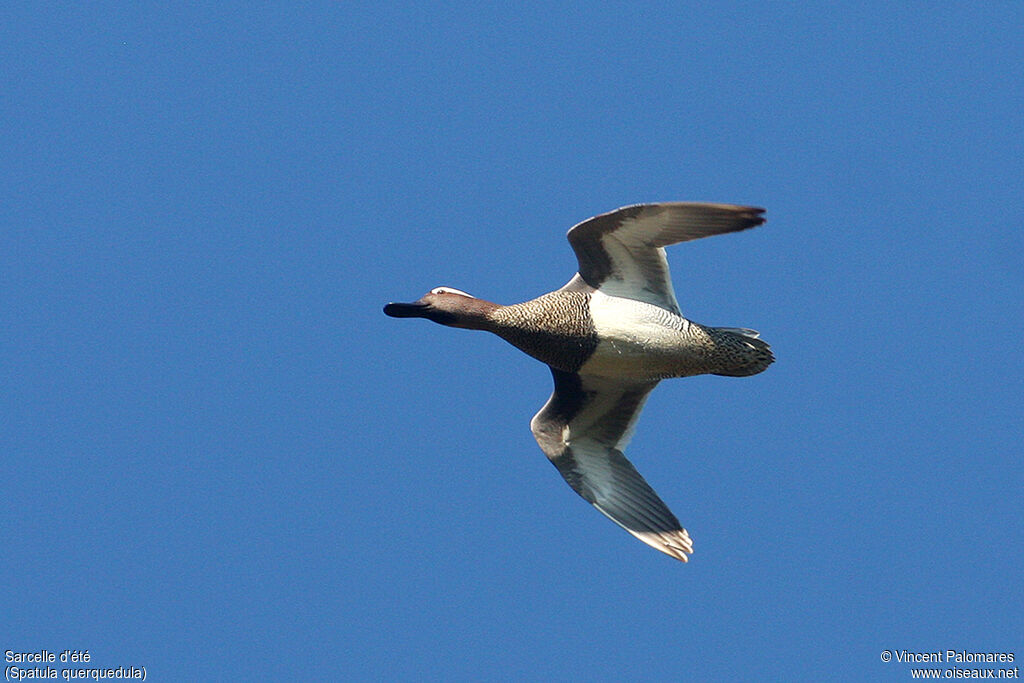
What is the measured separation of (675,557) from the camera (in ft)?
31.6

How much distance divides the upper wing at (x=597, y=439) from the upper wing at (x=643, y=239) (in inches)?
32.9

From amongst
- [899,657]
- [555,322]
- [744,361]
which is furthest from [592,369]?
[899,657]

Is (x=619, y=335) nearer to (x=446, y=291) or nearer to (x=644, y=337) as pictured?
(x=644, y=337)

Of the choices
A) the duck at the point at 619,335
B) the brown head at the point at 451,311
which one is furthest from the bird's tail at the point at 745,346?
the brown head at the point at 451,311

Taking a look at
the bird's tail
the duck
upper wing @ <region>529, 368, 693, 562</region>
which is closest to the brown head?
the duck

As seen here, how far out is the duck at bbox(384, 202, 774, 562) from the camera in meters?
9.45

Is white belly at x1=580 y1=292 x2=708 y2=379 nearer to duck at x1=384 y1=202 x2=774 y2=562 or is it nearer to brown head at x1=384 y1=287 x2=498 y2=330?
duck at x1=384 y1=202 x2=774 y2=562

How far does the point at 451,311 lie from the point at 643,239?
152 cm

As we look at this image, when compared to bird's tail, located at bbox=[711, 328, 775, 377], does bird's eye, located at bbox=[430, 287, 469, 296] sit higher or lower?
higher

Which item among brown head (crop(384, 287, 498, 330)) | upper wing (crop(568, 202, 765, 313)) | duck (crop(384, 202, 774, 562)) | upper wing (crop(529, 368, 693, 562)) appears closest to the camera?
upper wing (crop(568, 202, 765, 313))

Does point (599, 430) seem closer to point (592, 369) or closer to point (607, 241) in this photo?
point (592, 369)

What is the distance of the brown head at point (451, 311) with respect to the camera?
9.88 metres

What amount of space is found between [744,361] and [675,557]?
148 cm

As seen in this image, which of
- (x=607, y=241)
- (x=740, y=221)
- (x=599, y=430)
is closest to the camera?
(x=740, y=221)
